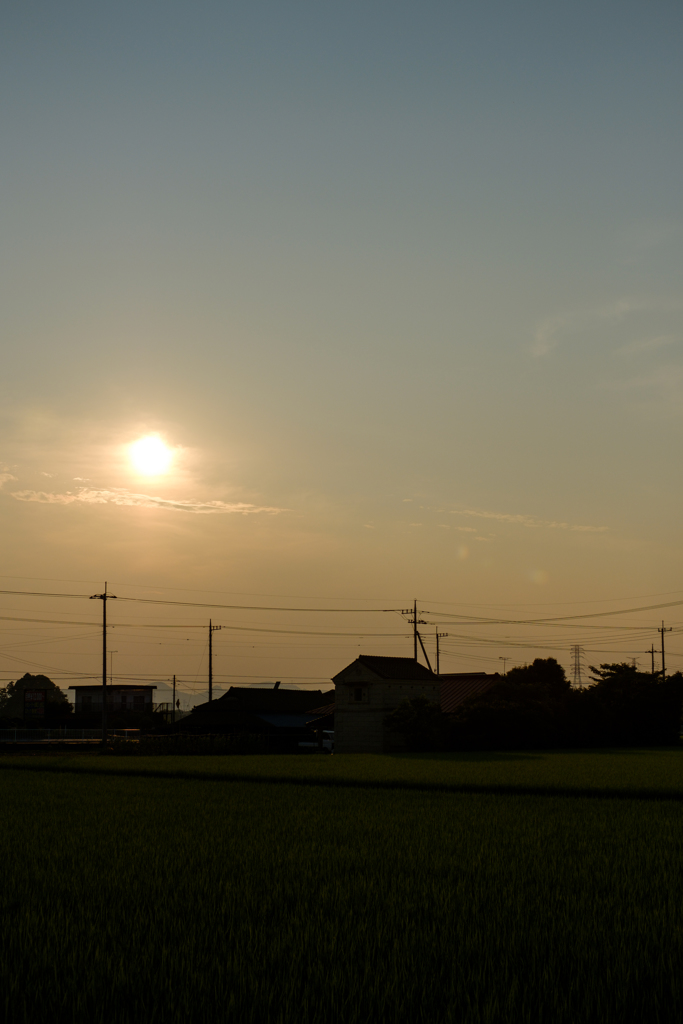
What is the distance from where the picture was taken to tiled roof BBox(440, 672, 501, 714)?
69.4m

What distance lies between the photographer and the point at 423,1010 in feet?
20.4

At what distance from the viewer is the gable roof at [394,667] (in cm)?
6245

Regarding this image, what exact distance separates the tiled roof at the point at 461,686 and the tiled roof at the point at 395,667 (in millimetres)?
3687

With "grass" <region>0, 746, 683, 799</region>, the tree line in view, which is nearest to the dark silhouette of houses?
the tree line

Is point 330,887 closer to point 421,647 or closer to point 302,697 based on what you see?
point 421,647

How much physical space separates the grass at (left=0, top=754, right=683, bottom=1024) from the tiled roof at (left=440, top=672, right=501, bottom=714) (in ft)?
168

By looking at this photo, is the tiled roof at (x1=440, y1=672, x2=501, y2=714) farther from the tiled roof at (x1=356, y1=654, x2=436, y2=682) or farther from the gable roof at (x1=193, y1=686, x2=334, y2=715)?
the gable roof at (x1=193, y1=686, x2=334, y2=715)

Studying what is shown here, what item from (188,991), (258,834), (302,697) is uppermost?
(188,991)

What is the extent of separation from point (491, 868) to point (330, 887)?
2.72 metres

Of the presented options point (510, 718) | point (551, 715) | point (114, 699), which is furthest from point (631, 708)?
point (114, 699)

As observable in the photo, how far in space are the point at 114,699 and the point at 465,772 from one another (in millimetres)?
84020

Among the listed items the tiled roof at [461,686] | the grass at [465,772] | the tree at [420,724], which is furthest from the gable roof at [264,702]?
the grass at [465,772]

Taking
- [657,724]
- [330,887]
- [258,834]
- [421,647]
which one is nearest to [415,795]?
[258,834]

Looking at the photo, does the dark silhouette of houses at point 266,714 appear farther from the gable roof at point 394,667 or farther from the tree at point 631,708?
the tree at point 631,708
